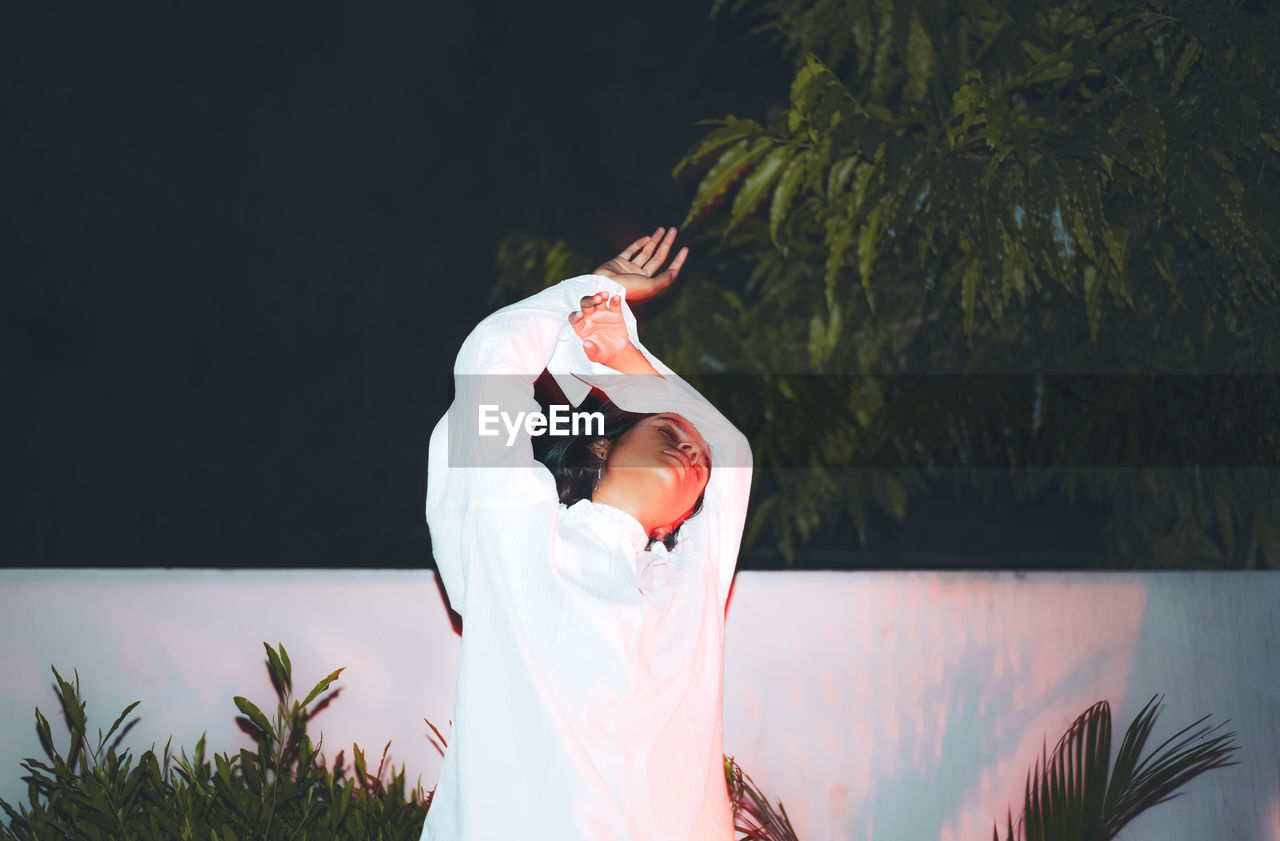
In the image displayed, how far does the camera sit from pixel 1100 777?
4.74 ft

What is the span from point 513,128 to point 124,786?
7.23 feet

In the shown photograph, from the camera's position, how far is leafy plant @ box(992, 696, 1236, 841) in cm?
144

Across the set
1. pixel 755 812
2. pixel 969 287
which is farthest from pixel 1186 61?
pixel 755 812

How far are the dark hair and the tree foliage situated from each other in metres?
0.76

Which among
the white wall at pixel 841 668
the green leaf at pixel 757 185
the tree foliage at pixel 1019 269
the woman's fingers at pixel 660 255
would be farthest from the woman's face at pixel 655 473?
the green leaf at pixel 757 185

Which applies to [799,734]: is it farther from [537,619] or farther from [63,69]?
[63,69]

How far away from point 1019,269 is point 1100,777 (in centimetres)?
95

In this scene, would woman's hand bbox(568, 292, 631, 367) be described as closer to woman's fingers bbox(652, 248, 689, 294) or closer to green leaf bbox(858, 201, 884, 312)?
woman's fingers bbox(652, 248, 689, 294)

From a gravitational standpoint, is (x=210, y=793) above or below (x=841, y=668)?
below

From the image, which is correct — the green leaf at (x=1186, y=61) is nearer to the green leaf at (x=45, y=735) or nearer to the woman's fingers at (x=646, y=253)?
the woman's fingers at (x=646, y=253)

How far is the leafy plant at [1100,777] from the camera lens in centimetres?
144

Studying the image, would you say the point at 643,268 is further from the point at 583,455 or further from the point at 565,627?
the point at 565,627

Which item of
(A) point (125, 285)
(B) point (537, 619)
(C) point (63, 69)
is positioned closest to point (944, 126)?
(B) point (537, 619)

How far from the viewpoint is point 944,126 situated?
190 cm
